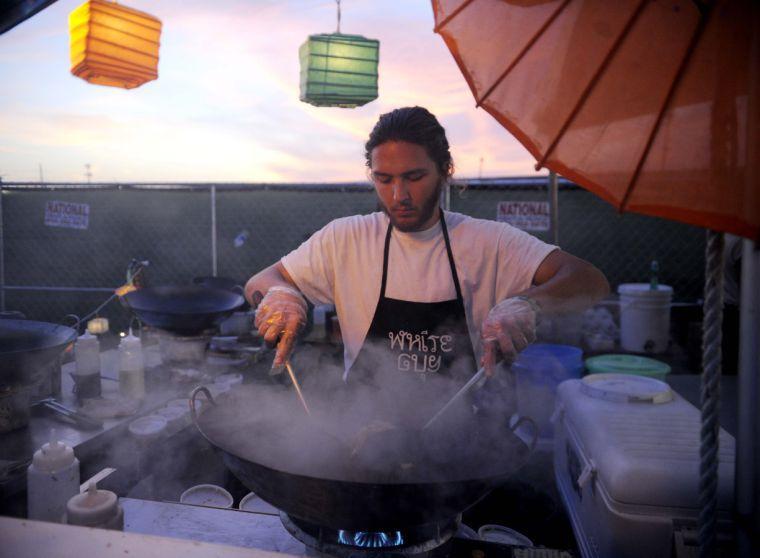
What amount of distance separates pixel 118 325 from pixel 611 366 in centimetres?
802

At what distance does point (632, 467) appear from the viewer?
1627mm

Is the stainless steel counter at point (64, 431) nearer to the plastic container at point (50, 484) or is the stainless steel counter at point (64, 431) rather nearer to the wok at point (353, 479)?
the plastic container at point (50, 484)

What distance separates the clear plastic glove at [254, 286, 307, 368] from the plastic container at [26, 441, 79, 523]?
0.66m

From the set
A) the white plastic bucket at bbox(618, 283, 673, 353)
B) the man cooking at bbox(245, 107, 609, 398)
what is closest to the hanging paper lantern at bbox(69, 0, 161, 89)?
the man cooking at bbox(245, 107, 609, 398)

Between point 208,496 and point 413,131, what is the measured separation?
6.02 ft

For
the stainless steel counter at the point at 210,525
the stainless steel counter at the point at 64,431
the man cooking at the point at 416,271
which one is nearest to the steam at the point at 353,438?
the stainless steel counter at the point at 210,525

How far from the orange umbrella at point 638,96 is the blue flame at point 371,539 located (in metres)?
0.97

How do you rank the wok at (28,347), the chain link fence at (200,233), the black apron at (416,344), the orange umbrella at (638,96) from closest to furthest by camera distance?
1. the orange umbrella at (638,96)
2. the wok at (28,347)
3. the black apron at (416,344)
4. the chain link fence at (200,233)

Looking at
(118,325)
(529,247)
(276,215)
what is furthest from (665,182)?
(118,325)

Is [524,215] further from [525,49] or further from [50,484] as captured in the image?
[50,484]

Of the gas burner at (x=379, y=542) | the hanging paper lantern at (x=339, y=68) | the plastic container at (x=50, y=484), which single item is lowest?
the gas burner at (x=379, y=542)

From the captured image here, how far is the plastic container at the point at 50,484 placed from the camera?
4.61 ft

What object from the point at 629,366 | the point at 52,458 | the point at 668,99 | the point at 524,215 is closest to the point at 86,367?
the point at 52,458

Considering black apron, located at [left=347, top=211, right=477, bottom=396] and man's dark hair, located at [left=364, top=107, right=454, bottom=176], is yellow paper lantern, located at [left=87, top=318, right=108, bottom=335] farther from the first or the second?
man's dark hair, located at [left=364, top=107, right=454, bottom=176]
